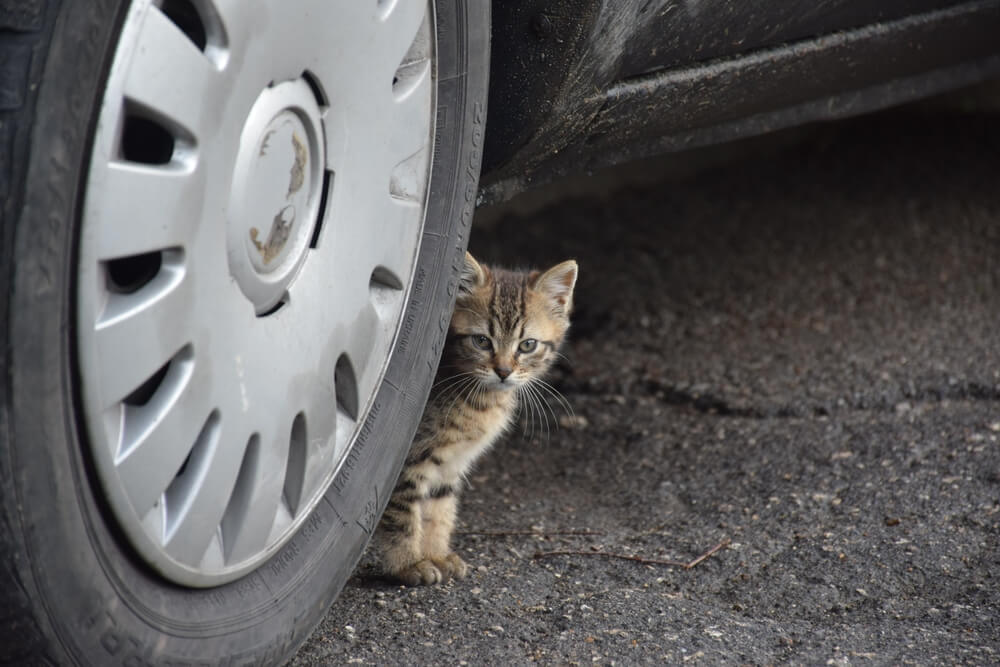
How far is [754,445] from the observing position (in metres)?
3.65

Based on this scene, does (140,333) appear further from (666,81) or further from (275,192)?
(666,81)

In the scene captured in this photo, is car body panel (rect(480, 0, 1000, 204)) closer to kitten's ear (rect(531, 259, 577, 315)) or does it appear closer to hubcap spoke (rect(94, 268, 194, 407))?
kitten's ear (rect(531, 259, 577, 315))

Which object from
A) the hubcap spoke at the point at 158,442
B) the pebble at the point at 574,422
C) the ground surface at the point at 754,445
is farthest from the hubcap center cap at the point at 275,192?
the pebble at the point at 574,422

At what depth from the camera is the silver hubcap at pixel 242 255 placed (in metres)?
1.63

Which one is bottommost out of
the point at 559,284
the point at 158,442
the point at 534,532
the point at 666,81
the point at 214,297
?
the point at 534,532

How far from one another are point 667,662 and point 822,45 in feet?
6.38

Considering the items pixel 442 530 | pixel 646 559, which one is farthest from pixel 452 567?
pixel 646 559

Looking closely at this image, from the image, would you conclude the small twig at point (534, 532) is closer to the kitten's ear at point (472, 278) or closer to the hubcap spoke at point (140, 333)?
the kitten's ear at point (472, 278)

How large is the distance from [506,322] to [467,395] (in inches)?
13.2

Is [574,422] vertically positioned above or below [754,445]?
below

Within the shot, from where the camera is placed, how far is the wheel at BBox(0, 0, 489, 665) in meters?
1.52

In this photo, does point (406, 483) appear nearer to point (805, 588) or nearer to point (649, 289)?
point (805, 588)

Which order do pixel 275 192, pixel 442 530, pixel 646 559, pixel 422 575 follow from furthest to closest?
1. pixel 442 530
2. pixel 646 559
3. pixel 422 575
4. pixel 275 192

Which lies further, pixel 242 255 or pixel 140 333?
pixel 242 255
